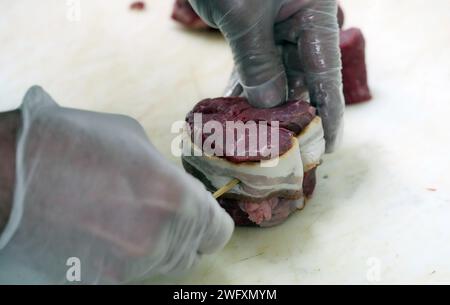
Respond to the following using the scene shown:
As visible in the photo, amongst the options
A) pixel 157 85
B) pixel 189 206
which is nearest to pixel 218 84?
pixel 157 85

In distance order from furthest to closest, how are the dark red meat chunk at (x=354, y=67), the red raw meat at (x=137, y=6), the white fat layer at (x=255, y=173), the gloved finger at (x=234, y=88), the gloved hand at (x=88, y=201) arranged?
the red raw meat at (x=137, y=6)
the dark red meat chunk at (x=354, y=67)
the gloved finger at (x=234, y=88)
the white fat layer at (x=255, y=173)
the gloved hand at (x=88, y=201)

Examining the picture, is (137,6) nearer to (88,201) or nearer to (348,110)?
(348,110)

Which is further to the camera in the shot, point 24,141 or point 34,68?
point 34,68

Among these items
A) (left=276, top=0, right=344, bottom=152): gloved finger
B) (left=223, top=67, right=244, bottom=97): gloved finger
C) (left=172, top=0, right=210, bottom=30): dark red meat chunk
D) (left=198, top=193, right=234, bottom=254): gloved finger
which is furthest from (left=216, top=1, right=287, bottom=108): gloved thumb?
(left=172, top=0, right=210, bottom=30): dark red meat chunk

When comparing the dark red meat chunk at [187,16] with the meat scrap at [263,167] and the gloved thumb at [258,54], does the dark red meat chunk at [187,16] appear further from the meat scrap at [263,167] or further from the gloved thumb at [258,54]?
the meat scrap at [263,167]

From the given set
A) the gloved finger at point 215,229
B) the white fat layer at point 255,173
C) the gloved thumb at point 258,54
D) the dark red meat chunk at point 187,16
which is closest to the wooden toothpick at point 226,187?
the white fat layer at point 255,173

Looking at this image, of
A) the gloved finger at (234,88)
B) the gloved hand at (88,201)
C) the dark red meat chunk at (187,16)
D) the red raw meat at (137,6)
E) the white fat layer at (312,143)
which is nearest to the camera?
the gloved hand at (88,201)

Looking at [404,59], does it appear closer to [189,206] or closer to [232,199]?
[232,199]

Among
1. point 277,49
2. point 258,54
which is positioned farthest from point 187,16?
point 258,54
